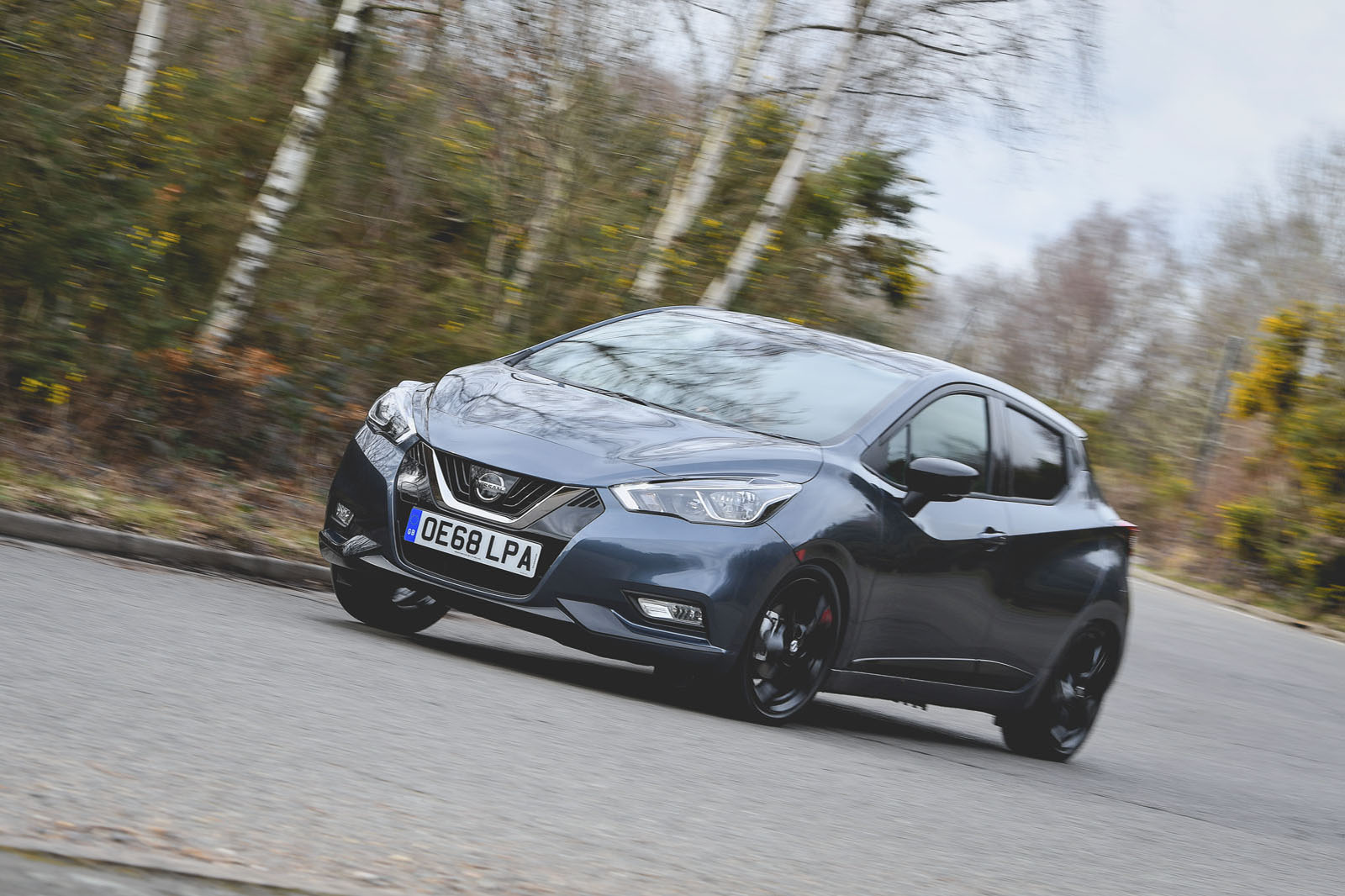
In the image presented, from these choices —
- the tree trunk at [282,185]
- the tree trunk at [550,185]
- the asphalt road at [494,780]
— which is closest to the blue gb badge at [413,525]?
the asphalt road at [494,780]

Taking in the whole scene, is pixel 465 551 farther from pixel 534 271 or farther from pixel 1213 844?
pixel 534 271

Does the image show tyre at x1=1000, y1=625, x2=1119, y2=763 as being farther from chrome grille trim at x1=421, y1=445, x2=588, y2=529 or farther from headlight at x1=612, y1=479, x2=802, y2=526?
chrome grille trim at x1=421, y1=445, x2=588, y2=529

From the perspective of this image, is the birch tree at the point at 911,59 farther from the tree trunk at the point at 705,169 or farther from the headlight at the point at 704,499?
the headlight at the point at 704,499

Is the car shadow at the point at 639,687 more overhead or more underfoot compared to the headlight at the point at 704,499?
more underfoot

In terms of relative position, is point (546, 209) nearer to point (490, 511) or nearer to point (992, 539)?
point (992, 539)

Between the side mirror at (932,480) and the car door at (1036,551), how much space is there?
0.77 m

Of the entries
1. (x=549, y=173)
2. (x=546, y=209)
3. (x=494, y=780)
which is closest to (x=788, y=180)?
A: (x=549, y=173)

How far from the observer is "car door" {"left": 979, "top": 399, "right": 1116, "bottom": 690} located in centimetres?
787

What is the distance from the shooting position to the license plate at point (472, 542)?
632 cm

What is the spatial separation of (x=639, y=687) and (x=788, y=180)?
33.4ft

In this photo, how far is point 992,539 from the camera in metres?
7.64

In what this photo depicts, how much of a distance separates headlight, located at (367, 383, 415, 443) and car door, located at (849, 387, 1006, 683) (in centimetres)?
198

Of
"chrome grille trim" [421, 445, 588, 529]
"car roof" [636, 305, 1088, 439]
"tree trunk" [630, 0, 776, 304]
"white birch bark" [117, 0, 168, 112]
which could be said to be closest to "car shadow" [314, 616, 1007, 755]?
"chrome grille trim" [421, 445, 588, 529]

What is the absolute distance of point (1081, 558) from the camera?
841 cm
